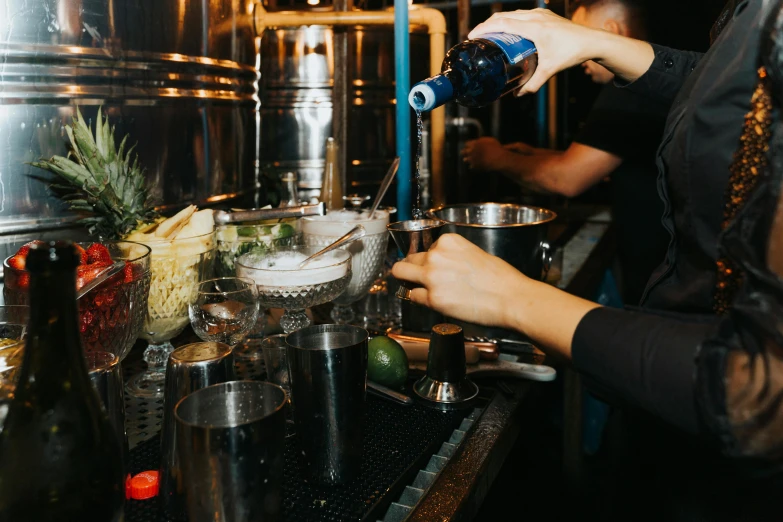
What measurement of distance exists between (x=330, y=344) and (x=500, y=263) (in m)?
0.29

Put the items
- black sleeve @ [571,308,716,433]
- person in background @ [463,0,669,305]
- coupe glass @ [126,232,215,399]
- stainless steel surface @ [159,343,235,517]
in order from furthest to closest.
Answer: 1. person in background @ [463,0,669,305]
2. coupe glass @ [126,232,215,399]
3. stainless steel surface @ [159,343,235,517]
4. black sleeve @ [571,308,716,433]

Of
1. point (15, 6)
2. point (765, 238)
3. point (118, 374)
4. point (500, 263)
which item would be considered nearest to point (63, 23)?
point (15, 6)

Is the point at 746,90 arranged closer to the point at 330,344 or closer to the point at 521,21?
the point at 521,21

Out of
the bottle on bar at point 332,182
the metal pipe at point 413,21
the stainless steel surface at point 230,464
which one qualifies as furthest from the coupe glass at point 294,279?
the metal pipe at point 413,21

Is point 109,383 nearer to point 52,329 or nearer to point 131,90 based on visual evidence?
point 52,329

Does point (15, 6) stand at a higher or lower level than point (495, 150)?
higher

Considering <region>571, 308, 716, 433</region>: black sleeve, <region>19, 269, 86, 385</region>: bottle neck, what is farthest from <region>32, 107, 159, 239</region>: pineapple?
<region>571, 308, 716, 433</region>: black sleeve

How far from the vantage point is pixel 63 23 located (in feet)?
4.85

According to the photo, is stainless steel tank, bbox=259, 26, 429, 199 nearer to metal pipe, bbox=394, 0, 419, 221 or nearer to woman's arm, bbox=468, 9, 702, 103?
metal pipe, bbox=394, 0, 419, 221

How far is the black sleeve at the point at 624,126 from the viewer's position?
9.04ft

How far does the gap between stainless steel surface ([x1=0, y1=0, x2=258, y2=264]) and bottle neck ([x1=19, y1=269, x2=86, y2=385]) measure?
3.07 ft

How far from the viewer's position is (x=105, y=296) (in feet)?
3.65

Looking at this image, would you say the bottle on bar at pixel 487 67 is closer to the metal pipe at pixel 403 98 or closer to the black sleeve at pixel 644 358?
the black sleeve at pixel 644 358

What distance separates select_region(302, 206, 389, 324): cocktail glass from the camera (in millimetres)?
1618
